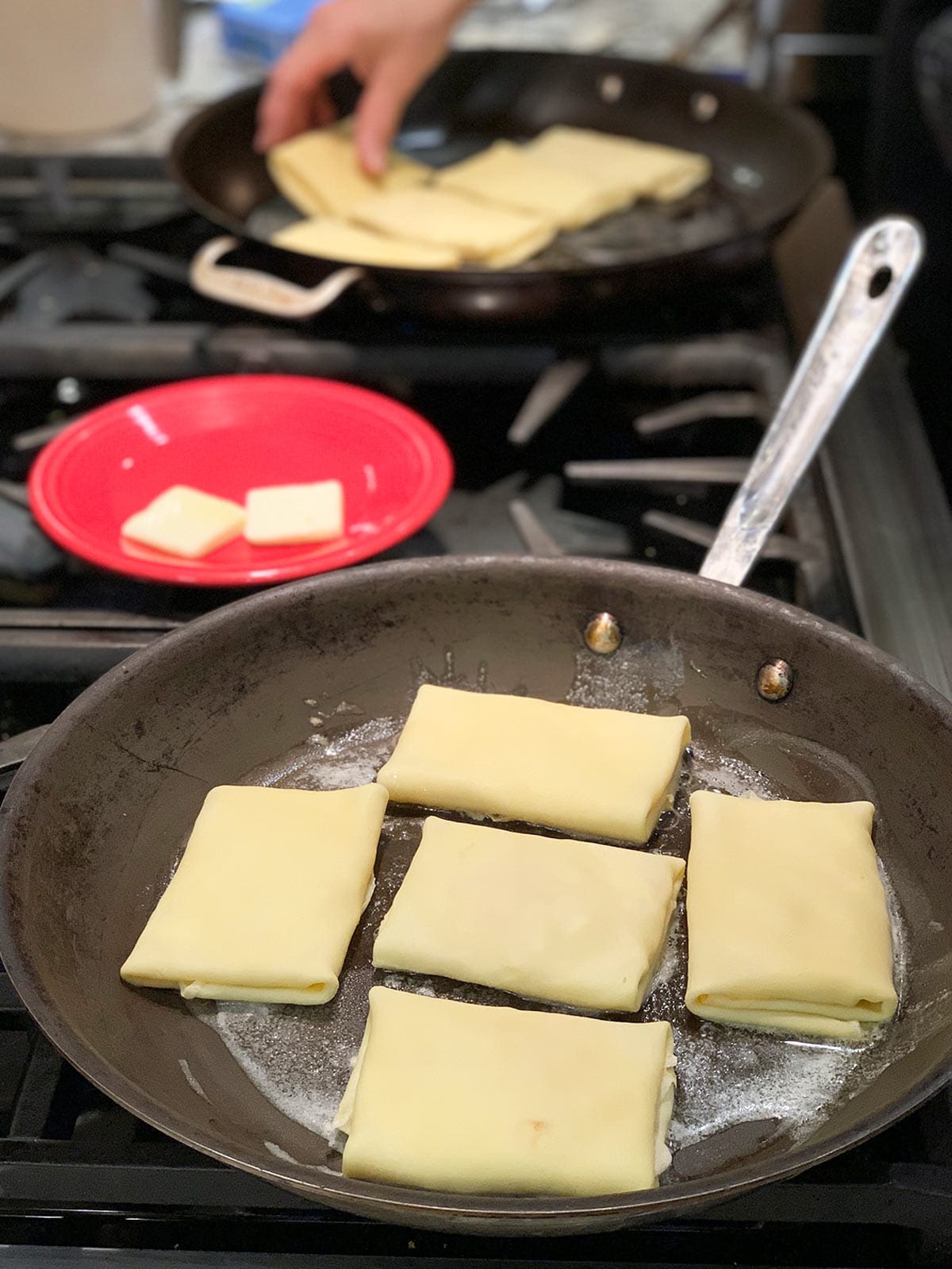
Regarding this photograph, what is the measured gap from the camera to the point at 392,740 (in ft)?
3.30

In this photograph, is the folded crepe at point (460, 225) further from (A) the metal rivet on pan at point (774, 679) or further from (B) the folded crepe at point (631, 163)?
(A) the metal rivet on pan at point (774, 679)

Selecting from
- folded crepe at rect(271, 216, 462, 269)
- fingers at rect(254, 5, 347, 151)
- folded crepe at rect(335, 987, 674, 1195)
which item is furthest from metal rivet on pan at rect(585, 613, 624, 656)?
fingers at rect(254, 5, 347, 151)

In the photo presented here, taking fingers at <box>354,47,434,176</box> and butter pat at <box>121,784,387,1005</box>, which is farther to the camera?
fingers at <box>354,47,434,176</box>

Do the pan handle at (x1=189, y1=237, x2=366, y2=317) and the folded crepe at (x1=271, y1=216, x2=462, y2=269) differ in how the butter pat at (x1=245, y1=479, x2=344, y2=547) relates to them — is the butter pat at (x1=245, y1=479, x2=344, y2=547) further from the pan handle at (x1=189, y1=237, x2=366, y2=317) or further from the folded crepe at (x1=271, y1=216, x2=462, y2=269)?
the folded crepe at (x1=271, y1=216, x2=462, y2=269)

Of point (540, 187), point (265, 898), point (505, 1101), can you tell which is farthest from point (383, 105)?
A: point (505, 1101)

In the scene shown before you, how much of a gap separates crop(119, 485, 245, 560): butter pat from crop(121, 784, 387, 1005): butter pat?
0.33 m

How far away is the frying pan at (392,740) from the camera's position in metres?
0.69

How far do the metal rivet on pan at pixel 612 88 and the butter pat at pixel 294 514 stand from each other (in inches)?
49.7

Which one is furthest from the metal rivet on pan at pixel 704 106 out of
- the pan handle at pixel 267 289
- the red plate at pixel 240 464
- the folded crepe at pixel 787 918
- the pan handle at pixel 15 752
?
the pan handle at pixel 15 752

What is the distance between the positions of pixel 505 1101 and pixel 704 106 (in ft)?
6.00

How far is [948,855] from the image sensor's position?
842mm

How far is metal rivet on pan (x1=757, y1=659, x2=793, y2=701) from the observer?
3.19ft

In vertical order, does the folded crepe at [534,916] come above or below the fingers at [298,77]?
below

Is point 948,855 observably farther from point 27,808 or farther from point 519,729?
point 27,808
